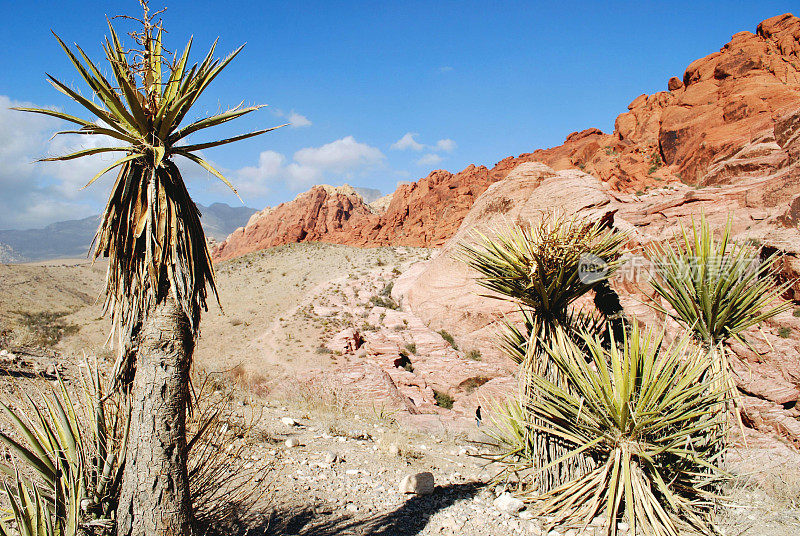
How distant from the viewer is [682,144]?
142 feet

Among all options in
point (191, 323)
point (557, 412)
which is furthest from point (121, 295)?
point (557, 412)

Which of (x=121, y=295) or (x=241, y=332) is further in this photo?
(x=241, y=332)

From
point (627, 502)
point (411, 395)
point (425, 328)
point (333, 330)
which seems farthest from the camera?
point (333, 330)

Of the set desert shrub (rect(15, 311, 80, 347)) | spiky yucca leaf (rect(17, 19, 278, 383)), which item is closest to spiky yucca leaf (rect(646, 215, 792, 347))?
spiky yucca leaf (rect(17, 19, 278, 383))

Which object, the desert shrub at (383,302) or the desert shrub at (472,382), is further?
the desert shrub at (383,302)

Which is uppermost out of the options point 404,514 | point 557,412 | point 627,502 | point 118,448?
point 118,448

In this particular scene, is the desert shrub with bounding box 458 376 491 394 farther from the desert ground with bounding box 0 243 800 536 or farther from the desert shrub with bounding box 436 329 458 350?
the desert shrub with bounding box 436 329 458 350

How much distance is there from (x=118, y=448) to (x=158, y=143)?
254 cm

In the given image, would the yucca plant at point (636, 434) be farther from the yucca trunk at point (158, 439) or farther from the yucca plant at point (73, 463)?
the yucca plant at point (73, 463)

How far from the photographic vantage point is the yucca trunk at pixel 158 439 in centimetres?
312

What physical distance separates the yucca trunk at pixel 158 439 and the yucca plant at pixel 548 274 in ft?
13.4

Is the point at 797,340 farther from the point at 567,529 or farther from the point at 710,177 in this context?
the point at 710,177

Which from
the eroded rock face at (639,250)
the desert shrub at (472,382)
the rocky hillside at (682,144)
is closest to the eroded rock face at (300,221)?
the rocky hillside at (682,144)

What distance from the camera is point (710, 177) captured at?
22.4m
